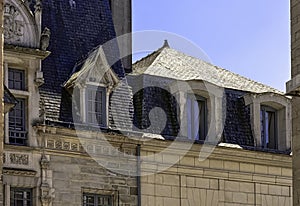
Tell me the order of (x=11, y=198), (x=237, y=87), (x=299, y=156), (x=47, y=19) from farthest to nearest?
(x=237, y=87) → (x=47, y=19) → (x=11, y=198) → (x=299, y=156)

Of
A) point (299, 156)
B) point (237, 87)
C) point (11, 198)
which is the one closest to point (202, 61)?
point (237, 87)

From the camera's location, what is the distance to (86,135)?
36375 millimetres

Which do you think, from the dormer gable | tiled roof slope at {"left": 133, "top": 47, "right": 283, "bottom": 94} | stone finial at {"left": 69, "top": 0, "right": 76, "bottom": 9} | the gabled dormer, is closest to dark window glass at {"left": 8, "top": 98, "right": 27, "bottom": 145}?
the gabled dormer

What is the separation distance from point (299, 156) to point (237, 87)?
47.2 ft

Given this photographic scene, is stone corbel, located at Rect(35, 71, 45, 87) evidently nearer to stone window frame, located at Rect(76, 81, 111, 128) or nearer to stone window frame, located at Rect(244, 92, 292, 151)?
stone window frame, located at Rect(76, 81, 111, 128)

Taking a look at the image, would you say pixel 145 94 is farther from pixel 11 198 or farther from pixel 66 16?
pixel 11 198

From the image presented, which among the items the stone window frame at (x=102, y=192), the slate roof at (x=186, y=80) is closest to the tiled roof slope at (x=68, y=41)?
the slate roof at (x=186, y=80)

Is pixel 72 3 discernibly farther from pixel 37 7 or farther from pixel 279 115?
pixel 279 115

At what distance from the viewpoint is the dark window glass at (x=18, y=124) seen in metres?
35.5

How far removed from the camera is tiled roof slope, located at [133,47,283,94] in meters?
39.7

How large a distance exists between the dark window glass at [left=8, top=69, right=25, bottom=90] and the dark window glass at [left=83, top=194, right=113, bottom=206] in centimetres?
335

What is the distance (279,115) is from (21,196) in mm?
9009

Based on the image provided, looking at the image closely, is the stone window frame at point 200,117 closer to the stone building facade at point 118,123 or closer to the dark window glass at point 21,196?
the stone building facade at point 118,123

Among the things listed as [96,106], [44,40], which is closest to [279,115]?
[96,106]
